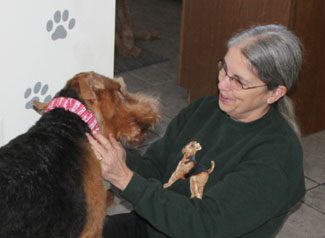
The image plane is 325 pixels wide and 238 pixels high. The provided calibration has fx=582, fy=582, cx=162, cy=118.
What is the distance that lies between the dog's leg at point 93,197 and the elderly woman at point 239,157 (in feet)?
0.33

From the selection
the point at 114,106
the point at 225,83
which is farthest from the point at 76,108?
the point at 225,83

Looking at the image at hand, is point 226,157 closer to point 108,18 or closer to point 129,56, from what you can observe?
point 108,18

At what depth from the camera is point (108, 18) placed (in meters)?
3.00

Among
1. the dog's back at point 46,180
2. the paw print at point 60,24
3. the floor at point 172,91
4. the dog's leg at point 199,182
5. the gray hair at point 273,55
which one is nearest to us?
the dog's back at point 46,180

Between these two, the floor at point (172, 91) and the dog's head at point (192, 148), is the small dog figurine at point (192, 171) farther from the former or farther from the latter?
the floor at point (172, 91)

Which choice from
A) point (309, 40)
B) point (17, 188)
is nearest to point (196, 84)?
point (309, 40)

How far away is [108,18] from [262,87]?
3.52 feet

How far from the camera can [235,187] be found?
211 centimetres

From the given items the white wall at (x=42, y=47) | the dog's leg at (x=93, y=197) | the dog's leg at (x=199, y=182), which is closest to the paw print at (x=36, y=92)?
the white wall at (x=42, y=47)

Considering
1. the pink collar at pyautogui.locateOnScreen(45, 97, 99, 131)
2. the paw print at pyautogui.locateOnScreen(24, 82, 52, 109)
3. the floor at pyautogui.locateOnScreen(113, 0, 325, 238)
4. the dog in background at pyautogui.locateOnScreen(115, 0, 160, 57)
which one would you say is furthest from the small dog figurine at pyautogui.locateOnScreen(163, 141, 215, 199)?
the dog in background at pyautogui.locateOnScreen(115, 0, 160, 57)

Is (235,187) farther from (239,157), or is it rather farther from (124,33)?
(124,33)

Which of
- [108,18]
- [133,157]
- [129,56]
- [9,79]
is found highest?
[108,18]

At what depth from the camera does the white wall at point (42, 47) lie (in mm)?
2611

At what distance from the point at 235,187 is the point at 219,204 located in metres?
0.09
